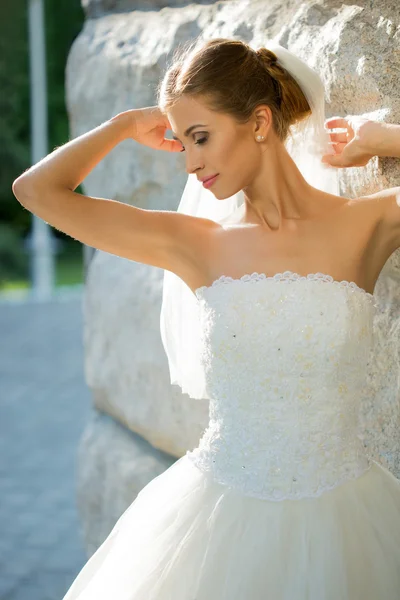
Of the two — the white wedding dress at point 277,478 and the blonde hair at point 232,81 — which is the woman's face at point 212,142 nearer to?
the blonde hair at point 232,81

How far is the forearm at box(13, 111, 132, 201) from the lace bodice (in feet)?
1.34

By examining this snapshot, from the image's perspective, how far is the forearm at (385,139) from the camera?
6.00 feet

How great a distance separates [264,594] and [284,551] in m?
0.08

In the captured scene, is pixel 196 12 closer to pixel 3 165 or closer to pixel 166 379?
pixel 166 379

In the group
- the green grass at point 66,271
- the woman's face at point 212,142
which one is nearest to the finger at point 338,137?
the woman's face at point 212,142

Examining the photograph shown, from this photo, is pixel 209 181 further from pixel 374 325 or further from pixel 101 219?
pixel 374 325

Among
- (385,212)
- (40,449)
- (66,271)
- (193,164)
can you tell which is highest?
(66,271)

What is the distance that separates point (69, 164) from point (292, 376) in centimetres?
64

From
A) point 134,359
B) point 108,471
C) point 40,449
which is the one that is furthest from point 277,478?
point 40,449

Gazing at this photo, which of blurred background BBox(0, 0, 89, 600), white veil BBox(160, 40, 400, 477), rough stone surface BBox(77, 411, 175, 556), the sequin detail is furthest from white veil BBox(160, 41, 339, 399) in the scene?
blurred background BBox(0, 0, 89, 600)

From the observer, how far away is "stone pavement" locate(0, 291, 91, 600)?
12.3 feet

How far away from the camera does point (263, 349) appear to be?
1.81 meters

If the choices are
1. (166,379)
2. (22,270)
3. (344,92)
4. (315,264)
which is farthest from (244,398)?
(22,270)

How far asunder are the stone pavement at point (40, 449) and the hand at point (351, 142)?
186 cm
